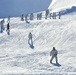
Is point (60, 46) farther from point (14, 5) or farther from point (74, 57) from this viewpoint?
point (14, 5)

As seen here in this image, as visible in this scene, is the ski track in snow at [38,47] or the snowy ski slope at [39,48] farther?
the ski track in snow at [38,47]

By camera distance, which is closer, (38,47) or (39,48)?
(39,48)

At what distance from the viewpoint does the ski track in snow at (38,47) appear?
31.1 meters

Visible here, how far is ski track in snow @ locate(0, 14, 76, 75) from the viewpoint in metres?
31.1

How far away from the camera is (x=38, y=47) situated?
40031 mm

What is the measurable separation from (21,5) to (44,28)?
131 ft

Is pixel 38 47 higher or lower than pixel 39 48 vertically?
higher

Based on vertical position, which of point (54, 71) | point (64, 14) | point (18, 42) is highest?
point (64, 14)

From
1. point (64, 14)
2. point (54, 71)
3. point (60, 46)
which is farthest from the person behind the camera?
point (64, 14)

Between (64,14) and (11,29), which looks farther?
(64,14)

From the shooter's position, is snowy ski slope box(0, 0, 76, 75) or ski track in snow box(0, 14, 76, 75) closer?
snowy ski slope box(0, 0, 76, 75)

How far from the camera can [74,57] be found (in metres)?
34.5

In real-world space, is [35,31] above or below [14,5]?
below

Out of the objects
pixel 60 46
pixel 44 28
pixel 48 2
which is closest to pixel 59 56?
pixel 60 46
